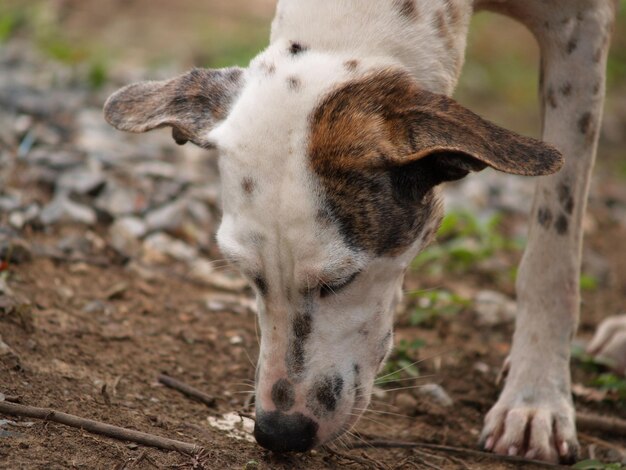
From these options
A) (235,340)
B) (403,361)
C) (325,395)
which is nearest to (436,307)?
(403,361)

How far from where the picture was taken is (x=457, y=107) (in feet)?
9.93

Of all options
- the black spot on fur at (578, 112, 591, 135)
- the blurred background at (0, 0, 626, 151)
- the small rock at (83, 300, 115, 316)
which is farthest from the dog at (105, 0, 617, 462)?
the blurred background at (0, 0, 626, 151)

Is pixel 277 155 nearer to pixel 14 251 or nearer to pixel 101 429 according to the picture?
pixel 101 429


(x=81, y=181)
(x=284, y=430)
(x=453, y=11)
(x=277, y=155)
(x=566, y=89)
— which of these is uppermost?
(x=453, y=11)

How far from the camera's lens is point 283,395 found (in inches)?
118

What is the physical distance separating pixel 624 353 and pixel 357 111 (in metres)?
2.11

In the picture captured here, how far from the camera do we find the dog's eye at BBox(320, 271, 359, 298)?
3.03 meters

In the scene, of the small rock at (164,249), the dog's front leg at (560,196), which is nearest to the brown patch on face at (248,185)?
the dog's front leg at (560,196)

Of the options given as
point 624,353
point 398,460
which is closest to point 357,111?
point 398,460

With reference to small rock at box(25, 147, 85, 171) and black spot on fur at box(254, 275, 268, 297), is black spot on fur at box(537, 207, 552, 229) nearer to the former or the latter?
black spot on fur at box(254, 275, 268, 297)

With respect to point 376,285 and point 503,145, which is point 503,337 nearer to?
point 376,285

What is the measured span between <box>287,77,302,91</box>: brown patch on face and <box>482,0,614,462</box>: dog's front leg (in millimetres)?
1330

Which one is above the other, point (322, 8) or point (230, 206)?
point (322, 8)

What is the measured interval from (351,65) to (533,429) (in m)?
1.55
